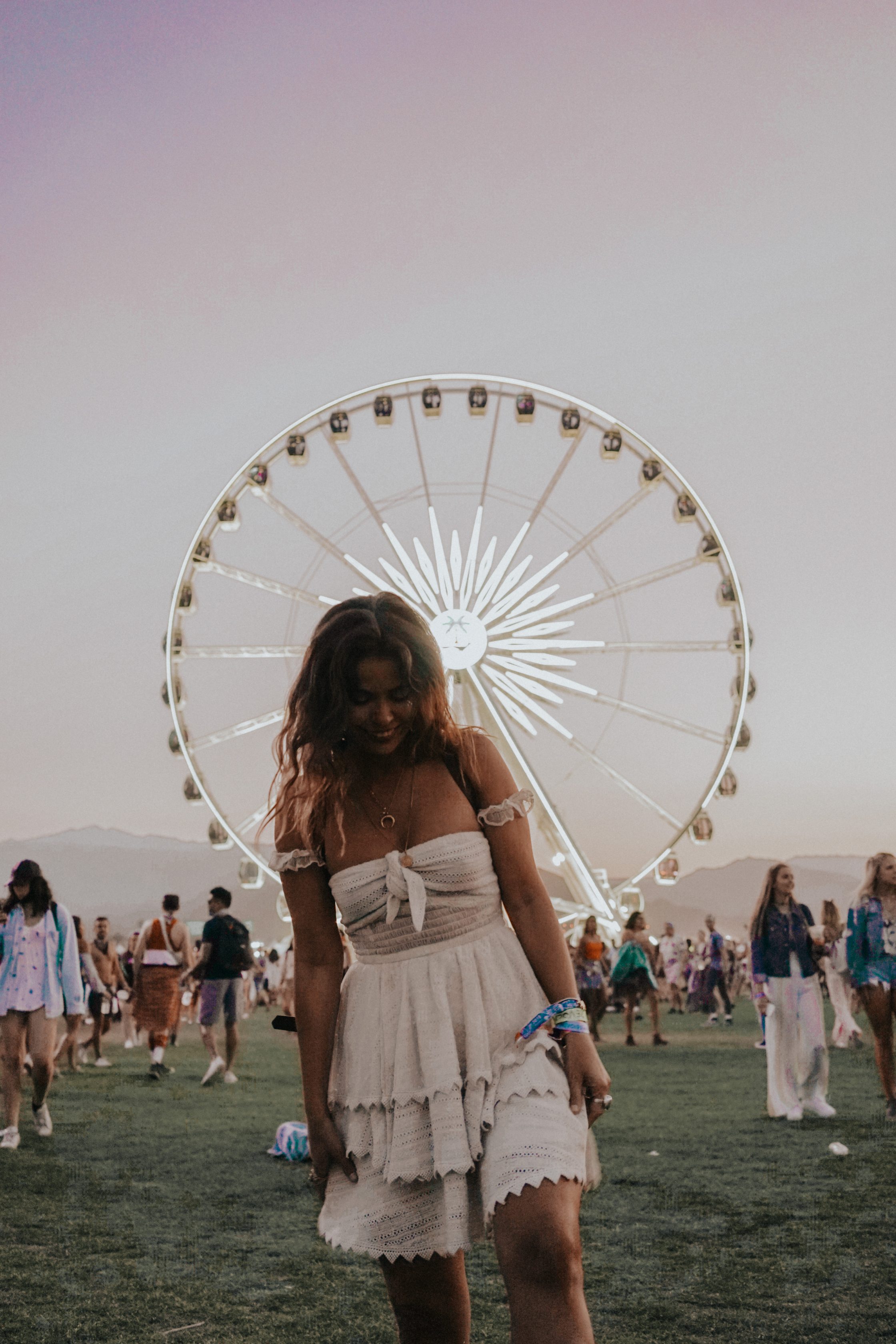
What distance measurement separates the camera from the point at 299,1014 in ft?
8.96

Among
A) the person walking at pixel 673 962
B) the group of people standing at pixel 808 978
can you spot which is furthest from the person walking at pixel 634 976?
the person walking at pixel 673 962

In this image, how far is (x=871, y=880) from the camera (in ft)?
29.0

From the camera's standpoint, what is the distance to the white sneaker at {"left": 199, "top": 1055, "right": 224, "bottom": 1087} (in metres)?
11.6

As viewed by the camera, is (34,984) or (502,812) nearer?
(502,812)

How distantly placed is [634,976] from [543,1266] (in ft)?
45.7

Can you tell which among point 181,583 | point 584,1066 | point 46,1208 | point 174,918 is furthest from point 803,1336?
point 181,583

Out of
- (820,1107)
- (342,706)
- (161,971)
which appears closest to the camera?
(342,706)

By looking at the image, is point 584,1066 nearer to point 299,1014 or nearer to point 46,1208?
point 299,1014

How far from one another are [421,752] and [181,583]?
50.6ft

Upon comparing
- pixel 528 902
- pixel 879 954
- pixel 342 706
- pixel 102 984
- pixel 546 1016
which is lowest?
pixel 102 984

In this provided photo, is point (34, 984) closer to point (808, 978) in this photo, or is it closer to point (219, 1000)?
point (219, 1000)

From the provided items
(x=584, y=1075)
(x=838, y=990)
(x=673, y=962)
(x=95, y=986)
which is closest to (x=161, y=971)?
(x=95, y=986)

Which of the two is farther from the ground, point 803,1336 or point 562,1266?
point 562,1266

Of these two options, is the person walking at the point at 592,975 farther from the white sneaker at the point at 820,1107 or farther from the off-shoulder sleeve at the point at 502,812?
the off-shoulder sleeve at the point at 502,812
